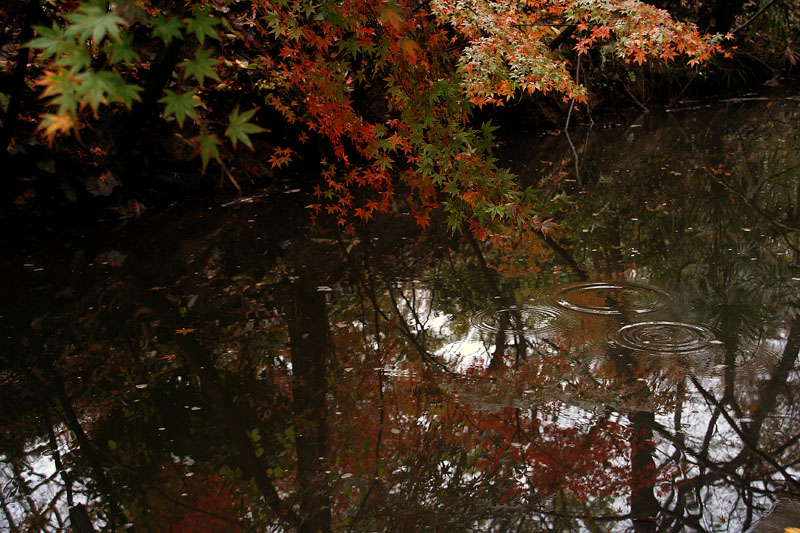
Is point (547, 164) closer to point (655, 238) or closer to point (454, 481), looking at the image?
point (655, 238)

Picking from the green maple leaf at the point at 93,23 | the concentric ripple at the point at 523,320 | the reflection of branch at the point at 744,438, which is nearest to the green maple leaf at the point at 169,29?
the green maple leaf at the point at 93,23

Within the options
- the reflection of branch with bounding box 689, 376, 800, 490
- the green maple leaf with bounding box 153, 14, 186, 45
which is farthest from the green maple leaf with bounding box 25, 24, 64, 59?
the reflection of branch with bounding box 689, 376, 800, 490

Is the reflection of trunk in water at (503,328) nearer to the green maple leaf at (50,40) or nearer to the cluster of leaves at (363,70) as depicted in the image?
the cluster of leaves at (363,70)

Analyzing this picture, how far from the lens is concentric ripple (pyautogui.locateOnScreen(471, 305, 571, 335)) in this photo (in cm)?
444

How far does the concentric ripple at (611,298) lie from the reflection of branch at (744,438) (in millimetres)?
1054

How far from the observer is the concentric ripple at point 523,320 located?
14.6 feet

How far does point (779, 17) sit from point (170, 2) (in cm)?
1650

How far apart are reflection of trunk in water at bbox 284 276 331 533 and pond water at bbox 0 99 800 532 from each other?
14 millimetres

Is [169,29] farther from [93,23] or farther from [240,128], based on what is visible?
[240,128]

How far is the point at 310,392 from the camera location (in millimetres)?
3789

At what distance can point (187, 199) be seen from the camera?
8.85 metres

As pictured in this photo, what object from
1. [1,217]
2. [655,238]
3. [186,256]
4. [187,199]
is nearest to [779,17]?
[655,238]

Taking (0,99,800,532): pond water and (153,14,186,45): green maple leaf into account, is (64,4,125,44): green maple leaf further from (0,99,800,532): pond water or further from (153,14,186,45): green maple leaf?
(0,99,800,532): pond water

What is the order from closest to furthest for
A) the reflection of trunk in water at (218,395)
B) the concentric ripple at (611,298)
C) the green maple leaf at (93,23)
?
the green maple leaf at (93,23)
the reflection of trunk in water at (218,395)
the concentric ripple at (611,298)
